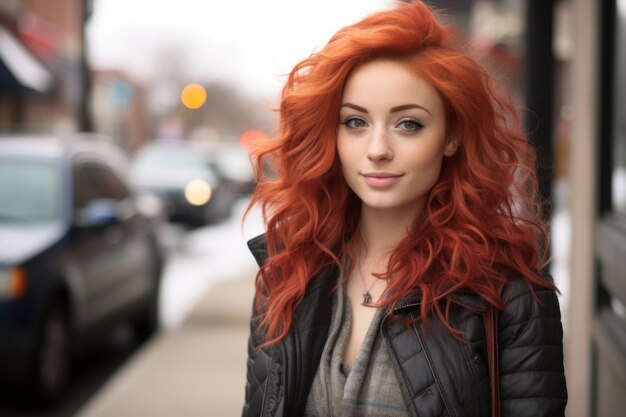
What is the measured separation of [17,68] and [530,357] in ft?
62.4

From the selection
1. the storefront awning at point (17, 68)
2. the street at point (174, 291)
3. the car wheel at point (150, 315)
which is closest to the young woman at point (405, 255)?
the street at point (174, 291)

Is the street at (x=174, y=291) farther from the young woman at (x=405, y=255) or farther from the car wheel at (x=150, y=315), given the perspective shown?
the young woman at (x=405, y=255)

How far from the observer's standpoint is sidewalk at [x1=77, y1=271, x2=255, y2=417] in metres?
6.04

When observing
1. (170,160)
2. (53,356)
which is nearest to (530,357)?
(53,356)

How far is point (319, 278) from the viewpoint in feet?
7.50

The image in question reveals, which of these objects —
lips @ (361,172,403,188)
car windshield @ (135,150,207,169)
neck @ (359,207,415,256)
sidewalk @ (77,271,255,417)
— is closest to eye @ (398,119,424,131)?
lips @ (361,172,403,188)

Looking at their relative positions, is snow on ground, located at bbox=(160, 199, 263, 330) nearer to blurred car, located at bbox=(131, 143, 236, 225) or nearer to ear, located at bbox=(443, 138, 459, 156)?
blurred car, located at bbox=(131, 143, 236, 225)

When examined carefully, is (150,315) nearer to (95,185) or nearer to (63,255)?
(95,185)

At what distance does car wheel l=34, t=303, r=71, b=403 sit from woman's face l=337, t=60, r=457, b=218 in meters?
4.36

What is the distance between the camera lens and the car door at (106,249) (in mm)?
6844

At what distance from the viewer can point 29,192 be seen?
6.91 m

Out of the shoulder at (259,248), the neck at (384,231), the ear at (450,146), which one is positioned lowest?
the shoulder at (259,248)

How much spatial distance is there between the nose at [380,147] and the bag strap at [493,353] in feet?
1.33

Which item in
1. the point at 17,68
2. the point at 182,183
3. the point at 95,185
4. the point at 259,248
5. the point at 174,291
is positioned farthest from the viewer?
the point at 182,183
